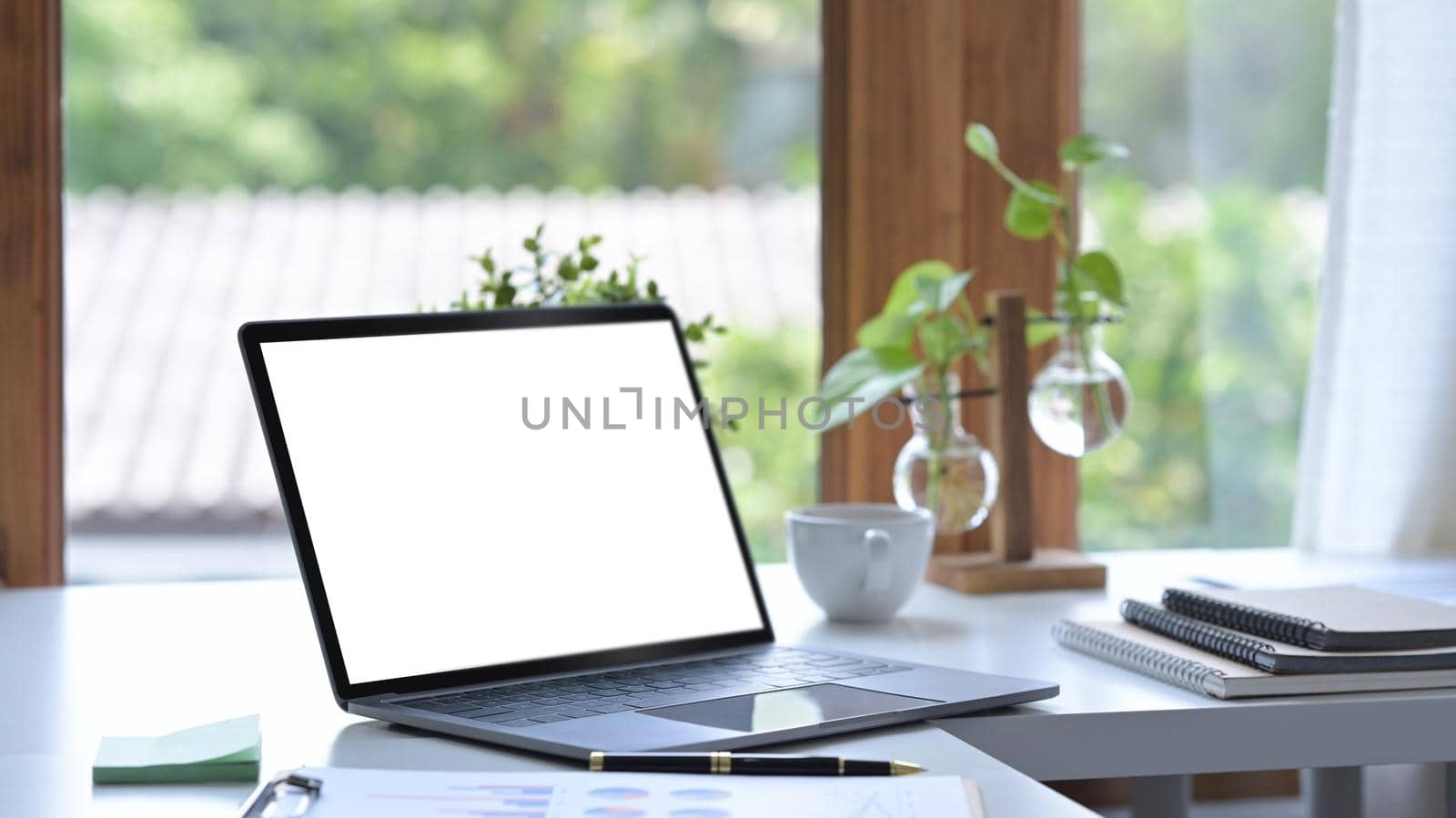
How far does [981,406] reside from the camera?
158cm

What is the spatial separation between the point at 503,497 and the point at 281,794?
0.34 meters

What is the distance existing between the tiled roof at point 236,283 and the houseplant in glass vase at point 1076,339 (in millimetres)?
266

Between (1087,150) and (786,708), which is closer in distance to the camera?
(786,708)

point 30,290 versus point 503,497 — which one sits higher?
point 30,290

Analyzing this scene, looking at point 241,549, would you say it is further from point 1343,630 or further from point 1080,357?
point 1343,630

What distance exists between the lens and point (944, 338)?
4.58 feet

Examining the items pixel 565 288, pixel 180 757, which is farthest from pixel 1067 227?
pixel 180 757

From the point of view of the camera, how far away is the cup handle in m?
1.17

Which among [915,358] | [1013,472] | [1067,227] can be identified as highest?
[1067,227]

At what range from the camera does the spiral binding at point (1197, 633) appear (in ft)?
3.18

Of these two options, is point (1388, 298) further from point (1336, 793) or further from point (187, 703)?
point (187, 703)

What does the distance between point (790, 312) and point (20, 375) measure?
2.52ft

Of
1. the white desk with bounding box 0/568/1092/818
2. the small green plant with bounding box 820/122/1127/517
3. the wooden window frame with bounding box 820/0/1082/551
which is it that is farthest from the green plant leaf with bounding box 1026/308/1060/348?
the white desk with bounding box 0/568/1092/818
